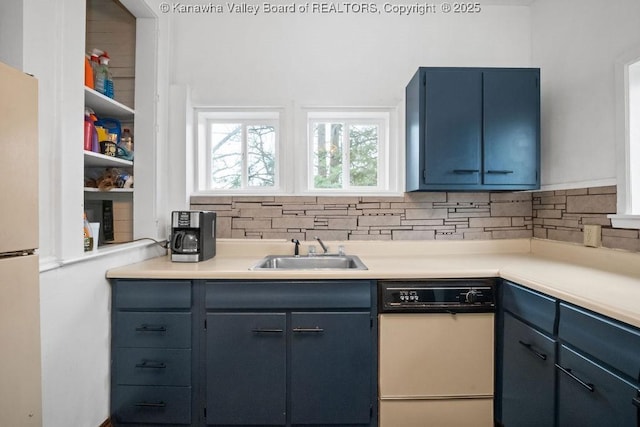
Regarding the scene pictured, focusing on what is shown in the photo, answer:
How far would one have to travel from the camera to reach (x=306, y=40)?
7.27ft

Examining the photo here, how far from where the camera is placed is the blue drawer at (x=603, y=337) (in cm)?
95

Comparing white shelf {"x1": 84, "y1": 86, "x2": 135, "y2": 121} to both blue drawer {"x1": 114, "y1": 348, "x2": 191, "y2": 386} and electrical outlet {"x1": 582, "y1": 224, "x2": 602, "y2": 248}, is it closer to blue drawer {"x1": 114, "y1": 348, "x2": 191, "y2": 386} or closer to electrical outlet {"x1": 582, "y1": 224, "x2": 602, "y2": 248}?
blue drawer {"x1": 114, "y1": 348, "x2": 191, "y2": 386}

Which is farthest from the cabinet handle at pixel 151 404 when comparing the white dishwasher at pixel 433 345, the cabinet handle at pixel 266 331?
the white dishwasher at pixel 433 345

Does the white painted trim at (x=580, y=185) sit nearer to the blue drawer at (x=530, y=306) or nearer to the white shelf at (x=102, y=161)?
the blue drawer at (x=530, y=306)

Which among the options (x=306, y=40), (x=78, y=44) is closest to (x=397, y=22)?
(x=306, y=40)

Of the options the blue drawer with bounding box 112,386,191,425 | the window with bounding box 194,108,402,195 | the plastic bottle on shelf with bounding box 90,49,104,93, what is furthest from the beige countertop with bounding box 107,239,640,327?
the plastic bottle on shelf with bounding box 90,49,104,93

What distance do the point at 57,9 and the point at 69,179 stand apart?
731 mm

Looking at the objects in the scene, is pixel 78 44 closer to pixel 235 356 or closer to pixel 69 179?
pixel 69 179

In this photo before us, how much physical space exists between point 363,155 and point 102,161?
1.74 meters

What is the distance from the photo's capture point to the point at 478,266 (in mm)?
1705

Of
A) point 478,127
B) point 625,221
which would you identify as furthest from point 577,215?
point 478,127

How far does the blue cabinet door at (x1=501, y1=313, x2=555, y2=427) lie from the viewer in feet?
4.19

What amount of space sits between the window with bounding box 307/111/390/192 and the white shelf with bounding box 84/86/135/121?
1.22 metres

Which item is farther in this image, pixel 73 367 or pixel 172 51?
pixel 172 51
